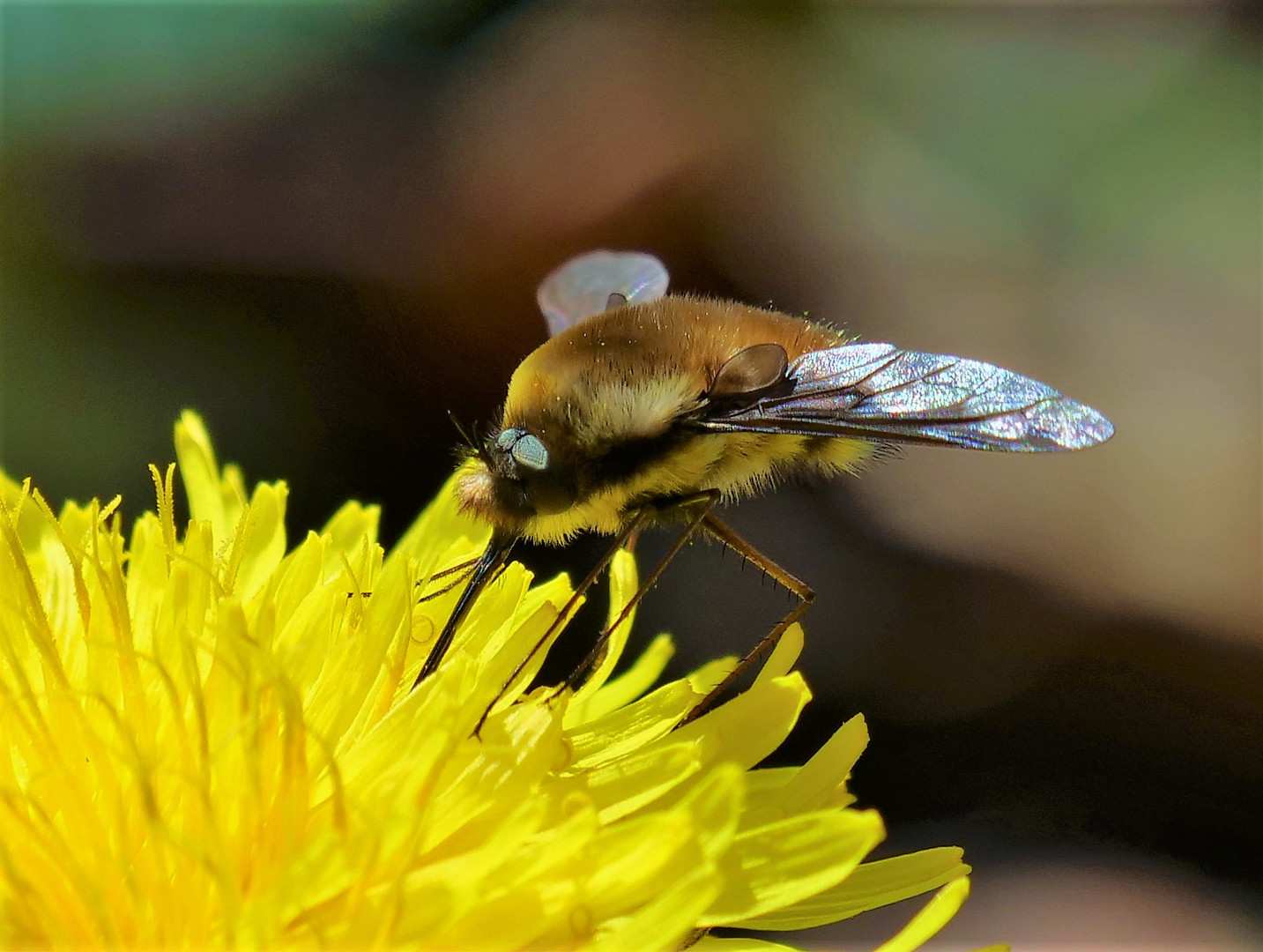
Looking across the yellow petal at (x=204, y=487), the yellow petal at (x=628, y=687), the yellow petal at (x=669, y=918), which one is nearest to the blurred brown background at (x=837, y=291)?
the yellow petal at (x=204, y=487)

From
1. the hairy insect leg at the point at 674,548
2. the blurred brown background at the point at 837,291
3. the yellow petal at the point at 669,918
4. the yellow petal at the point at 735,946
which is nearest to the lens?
the yellow petal at the point at 669,918

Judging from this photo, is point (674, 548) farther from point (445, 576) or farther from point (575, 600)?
point (445, 576)

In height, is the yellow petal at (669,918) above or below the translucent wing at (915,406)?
below

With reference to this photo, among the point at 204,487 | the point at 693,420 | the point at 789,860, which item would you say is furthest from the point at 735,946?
the point at 204,487

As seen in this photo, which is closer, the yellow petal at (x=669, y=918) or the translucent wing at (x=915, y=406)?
the yellow petal at (x=669, y=918)

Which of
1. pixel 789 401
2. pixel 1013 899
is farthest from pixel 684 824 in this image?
pixel 1013 899

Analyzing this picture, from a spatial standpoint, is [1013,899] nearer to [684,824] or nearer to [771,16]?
[684,824]

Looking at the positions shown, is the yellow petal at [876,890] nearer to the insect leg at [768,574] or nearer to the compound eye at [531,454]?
the insect leg at [768,574]
